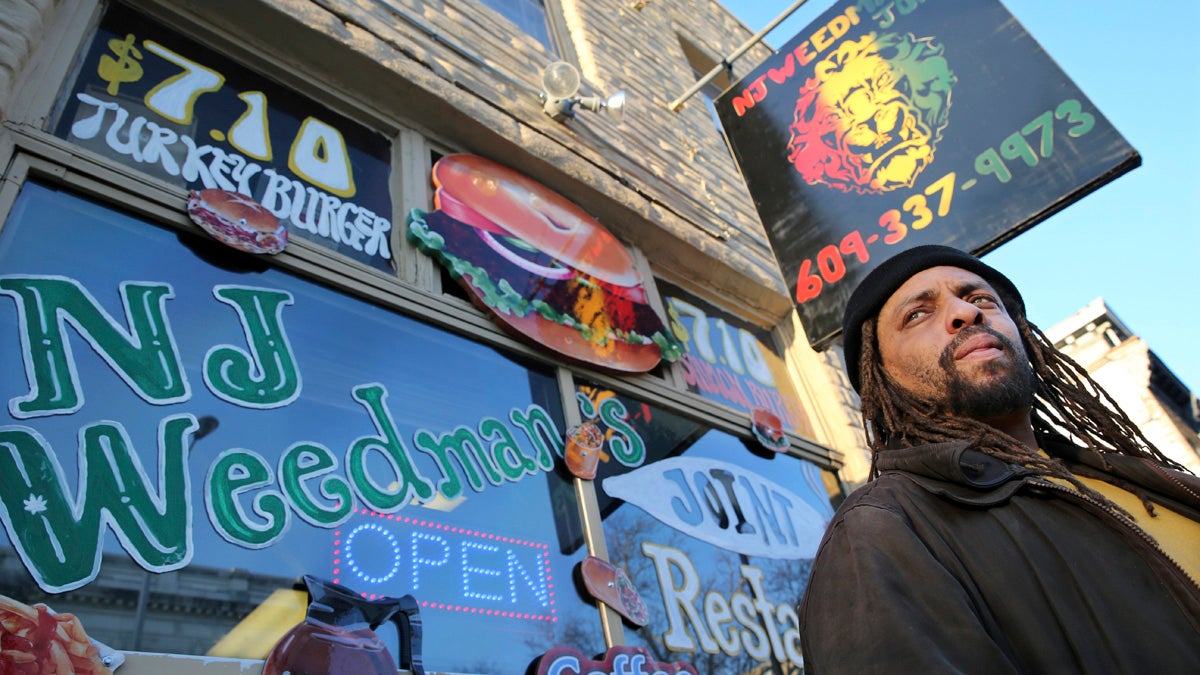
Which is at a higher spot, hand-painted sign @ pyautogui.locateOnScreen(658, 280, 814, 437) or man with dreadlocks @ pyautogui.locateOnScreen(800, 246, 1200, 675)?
hand-painted sign @ pyautogui.locateOnScreen(658, 280, 814, 437)

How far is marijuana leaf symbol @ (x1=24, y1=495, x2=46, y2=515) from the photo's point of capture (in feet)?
6.01

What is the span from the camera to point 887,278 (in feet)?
5.57

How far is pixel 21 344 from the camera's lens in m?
2.05

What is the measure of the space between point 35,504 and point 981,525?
2141 millimetres

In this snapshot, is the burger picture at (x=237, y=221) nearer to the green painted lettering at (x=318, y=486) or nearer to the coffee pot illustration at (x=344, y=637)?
the green painted lettering at (x=318, y=486)

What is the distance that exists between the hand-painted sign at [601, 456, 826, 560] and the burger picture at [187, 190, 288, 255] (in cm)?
171

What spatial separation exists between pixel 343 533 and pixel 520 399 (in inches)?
43.7

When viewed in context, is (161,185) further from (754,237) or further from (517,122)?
(754,237)

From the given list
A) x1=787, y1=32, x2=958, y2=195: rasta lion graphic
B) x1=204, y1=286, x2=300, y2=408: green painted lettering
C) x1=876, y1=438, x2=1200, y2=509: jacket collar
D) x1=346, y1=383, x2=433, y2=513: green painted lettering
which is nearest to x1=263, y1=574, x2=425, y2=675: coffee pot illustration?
x1=346, y1=383, x2=433, y2=513: green painted lettering

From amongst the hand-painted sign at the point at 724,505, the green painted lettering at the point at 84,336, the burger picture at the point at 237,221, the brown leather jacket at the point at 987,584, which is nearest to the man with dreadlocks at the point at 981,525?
the brown leather jacket at the point at 987,584

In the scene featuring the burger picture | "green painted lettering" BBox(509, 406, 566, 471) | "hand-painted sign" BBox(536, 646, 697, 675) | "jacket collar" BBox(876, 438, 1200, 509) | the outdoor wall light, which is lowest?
"jacket collar" BBox(876, 438, 1200, 509)

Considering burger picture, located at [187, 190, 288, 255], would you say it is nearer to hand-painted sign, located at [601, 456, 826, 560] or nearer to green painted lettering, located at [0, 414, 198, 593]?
green painted lettering, located at [0, 414, 198, 593]

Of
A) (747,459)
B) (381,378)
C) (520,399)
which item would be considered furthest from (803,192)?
(381,378)

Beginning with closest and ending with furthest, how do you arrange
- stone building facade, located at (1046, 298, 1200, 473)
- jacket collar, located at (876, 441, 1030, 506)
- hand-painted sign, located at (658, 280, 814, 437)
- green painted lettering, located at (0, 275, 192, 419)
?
1. jacket collar, located at (876, 441, 1030, 506)
2. green painted lettering, located at (0, 275, 192, 419)
3. hand-painted sign, located at (658, 280, 814, 437)
4. stone building facade, located at (1046, 298, 1200, 473)
